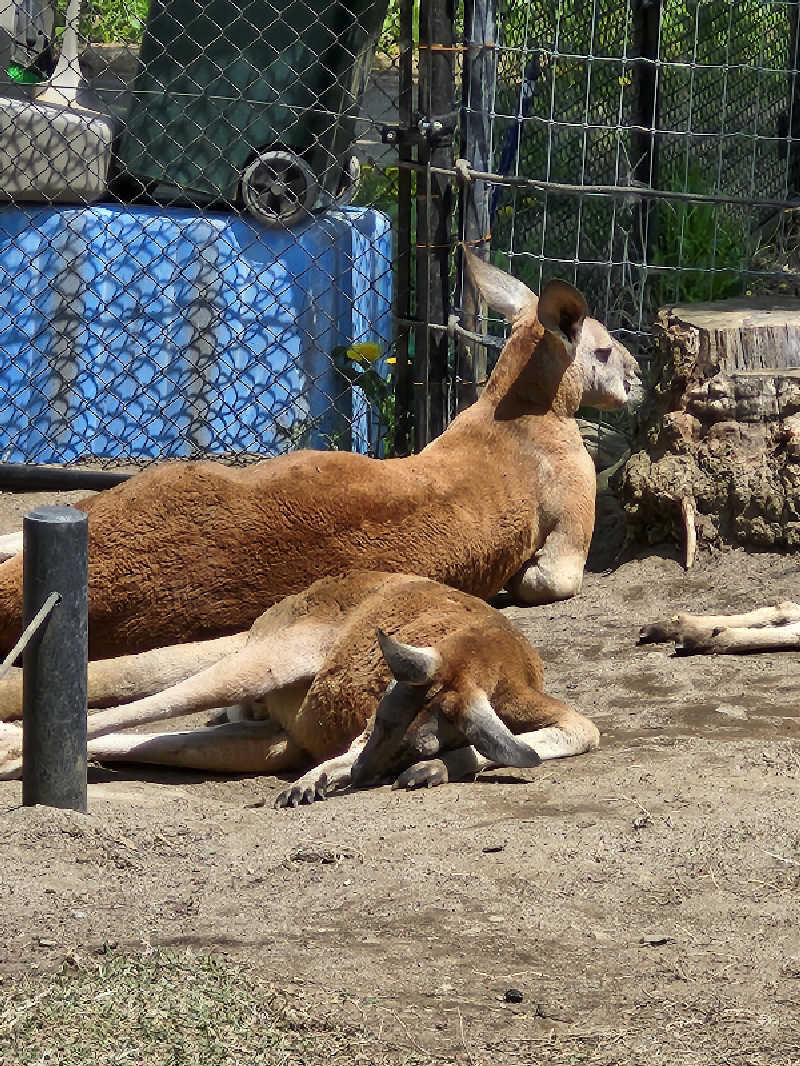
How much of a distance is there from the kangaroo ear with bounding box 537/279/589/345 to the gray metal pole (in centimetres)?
282

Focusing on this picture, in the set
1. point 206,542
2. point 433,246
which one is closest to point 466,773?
point 206,542

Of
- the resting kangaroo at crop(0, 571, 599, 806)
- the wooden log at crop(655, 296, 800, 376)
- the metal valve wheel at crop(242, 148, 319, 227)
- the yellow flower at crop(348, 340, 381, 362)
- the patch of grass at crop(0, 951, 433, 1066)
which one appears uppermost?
the metal valve wheel at crop(242, 148, 319, 227)

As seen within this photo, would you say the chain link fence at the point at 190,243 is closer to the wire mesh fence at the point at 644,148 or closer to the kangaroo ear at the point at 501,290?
the wire mesh fence at the point at 644,148

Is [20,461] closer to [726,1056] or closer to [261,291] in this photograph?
[261,291]

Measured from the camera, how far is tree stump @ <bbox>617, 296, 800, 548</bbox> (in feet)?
20.9

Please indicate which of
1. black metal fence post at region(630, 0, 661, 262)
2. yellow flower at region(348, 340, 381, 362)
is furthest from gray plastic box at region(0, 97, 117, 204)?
black metal fence post at region(630, 0, 661, 262)

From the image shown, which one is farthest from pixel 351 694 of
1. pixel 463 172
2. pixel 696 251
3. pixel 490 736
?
pixel 696 251

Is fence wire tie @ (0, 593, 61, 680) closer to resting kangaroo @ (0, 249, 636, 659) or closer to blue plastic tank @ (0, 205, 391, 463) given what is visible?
resting kangaroo @ (0, 249, 636, 659)

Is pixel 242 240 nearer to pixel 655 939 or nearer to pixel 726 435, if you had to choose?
pixel 726 435

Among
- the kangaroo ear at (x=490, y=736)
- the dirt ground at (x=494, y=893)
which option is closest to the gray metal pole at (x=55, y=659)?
the dirt ground at (x=494, y=893)

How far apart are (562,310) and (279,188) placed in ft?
7.02

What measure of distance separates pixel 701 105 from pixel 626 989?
6934 mm

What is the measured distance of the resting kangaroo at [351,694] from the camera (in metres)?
4.21

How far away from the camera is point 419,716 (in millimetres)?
4219
